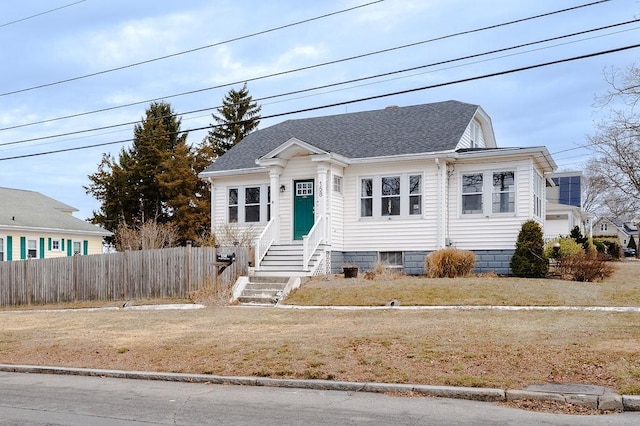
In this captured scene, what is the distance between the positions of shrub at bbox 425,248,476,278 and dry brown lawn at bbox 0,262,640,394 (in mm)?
1419

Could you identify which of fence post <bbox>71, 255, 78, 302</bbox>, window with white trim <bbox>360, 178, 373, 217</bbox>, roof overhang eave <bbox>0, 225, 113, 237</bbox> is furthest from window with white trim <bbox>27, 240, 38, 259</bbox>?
window with white trim <bbox>360, 178, 373, 217</bbox>

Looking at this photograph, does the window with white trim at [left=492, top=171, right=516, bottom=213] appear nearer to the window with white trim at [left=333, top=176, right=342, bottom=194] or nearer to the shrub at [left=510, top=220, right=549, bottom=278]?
the shrub at [left=510, top=220, right=549, bottom=278]

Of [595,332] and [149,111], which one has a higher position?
[149,111]

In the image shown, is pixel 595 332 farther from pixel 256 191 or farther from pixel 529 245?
pixel 256 191

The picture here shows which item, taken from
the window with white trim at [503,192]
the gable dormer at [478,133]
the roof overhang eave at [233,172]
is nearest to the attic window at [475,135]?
the gable dormer at [478,133]

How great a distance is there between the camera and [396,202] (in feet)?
78.7

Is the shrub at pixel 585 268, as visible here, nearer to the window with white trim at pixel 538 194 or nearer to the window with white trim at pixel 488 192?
the window with white trim at pixel 488 192

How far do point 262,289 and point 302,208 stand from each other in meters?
5.04

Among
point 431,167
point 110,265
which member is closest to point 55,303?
point 110,265

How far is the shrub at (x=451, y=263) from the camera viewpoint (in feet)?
68.3

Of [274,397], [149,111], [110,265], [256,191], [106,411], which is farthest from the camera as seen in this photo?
[149,111]

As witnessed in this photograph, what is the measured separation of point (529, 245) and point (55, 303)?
16.8 metres

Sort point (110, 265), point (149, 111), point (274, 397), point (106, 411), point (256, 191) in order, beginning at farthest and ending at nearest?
point (149, 111), point (256, 191), point (110, 265), point (274, 397), point (106, 411)

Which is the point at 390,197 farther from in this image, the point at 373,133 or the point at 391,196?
the point at 373,133
